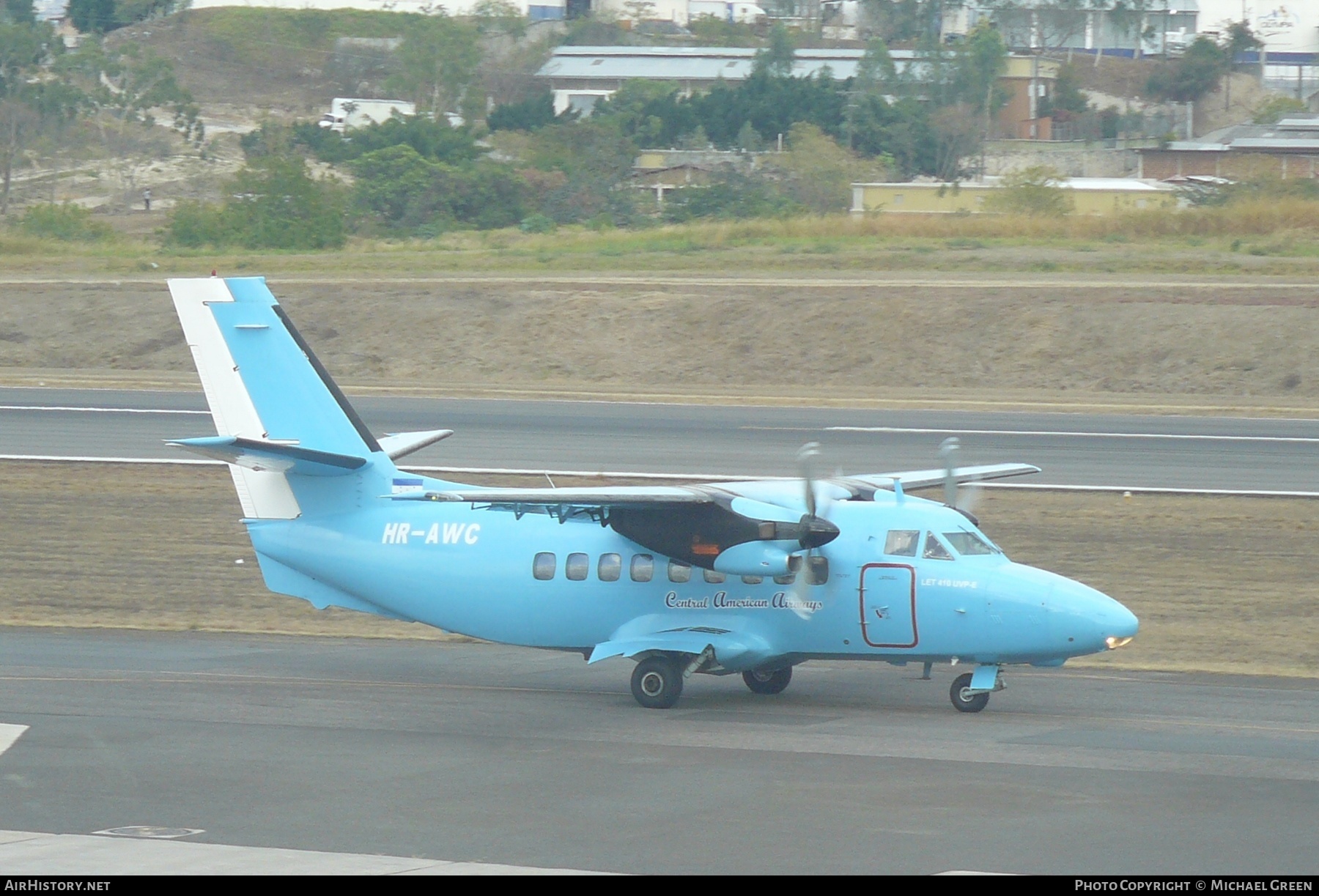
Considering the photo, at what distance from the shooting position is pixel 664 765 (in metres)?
15.5

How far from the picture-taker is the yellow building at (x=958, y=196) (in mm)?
79875

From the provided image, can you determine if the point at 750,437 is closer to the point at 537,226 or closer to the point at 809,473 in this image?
the point at 809,473

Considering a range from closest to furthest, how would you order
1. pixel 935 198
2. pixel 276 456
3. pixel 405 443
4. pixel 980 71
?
pixel 276 456
pixel 405 443
pixel 935 198
pixel 980 71

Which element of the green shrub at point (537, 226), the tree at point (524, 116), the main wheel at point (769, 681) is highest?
the tree at point (524, 116)

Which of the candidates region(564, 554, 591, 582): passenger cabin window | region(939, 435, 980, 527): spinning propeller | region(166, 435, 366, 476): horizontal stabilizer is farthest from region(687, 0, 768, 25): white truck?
region(564, 554, 591, 582): passenger cabin window

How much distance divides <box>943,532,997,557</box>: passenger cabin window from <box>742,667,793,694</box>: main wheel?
2854 mm

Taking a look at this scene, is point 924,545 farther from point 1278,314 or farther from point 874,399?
point 1278,314

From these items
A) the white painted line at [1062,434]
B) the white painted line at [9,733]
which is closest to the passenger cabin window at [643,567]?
the white painted line at [9,733]

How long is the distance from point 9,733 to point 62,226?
6299 centimetres

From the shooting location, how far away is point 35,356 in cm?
5109

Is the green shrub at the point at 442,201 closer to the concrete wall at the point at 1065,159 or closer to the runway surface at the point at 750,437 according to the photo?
the runway surface at the point at 750,437

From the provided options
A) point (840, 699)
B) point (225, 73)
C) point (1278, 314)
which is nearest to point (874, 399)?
point (1278, 314)

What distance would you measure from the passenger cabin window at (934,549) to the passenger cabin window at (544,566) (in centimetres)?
466

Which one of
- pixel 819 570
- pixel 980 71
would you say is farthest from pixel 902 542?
pixel 980 71
